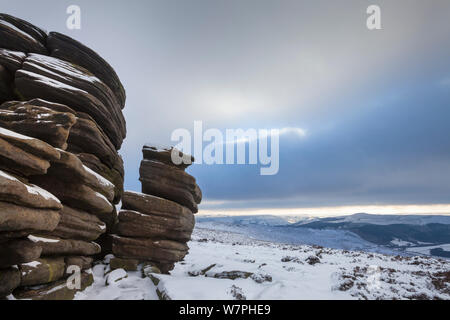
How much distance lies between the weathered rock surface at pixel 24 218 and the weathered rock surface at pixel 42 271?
229 centimetres

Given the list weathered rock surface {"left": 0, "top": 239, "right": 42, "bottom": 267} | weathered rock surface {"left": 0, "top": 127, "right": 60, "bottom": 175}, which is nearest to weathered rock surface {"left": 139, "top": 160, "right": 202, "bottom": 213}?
weathered rock surface {"left": 0, "top": 127, "right": 60, "bottom": 175}

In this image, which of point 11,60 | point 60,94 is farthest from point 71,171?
point 11,60

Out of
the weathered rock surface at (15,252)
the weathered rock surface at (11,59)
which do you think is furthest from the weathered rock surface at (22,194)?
the weathered rock surface at (11,59)

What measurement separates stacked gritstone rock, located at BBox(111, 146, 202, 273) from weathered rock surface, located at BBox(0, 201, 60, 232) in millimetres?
6806

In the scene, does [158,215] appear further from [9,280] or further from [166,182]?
[9,280]

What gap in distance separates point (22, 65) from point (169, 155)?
11.4 m

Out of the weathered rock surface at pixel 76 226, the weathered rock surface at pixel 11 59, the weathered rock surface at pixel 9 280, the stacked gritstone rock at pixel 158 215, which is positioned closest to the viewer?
the weathered rock surface at pixel 9 280

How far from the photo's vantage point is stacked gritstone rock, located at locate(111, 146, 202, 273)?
15352mm

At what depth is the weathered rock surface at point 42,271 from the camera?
360 inches

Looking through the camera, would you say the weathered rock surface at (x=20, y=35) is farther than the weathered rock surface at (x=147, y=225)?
No

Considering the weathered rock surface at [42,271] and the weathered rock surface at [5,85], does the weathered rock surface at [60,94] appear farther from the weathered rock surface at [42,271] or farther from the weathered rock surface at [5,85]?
the weathered rock surface at [42,271]

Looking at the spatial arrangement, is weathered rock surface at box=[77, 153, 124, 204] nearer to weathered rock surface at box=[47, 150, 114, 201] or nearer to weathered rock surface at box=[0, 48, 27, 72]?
weathered rock surface at box=[47, 150, 114, 201]
